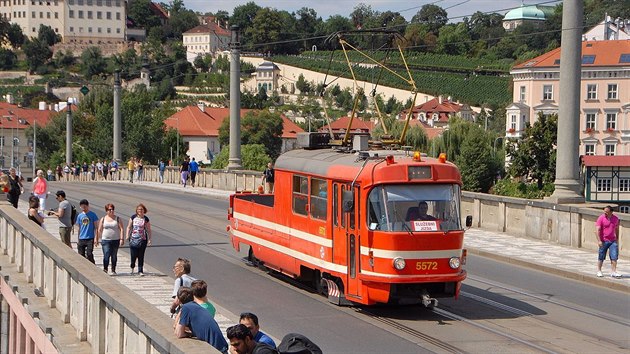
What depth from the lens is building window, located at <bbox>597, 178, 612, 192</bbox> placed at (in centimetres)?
8719

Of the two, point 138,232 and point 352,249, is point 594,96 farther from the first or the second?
point 352,249

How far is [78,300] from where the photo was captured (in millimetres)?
13930

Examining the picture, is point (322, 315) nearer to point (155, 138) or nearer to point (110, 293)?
point (110, 293)

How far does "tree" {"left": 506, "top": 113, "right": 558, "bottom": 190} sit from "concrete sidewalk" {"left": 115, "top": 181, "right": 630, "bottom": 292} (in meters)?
48.2

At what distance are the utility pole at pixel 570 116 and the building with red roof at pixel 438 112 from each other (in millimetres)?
132621

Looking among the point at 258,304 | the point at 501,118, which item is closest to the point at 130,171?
the point at 258,304

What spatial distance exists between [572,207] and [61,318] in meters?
15.7

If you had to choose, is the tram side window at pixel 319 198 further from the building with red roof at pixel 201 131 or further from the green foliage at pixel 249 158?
the building with red roof at pixel 201 131

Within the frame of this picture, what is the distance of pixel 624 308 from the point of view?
19062 millimetres

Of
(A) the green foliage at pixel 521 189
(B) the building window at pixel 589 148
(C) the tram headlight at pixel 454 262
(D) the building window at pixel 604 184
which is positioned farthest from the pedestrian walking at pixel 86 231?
(B) the building window at pixel 589 148

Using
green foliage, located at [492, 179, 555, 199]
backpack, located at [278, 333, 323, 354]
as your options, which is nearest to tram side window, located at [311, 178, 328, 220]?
backpack, located at [278, 333, 323, 354]

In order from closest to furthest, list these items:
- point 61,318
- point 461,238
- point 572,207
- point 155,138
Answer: point 61,318 → point 461,238 → point 572,207 → point 155,138

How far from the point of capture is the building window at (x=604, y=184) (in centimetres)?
8719

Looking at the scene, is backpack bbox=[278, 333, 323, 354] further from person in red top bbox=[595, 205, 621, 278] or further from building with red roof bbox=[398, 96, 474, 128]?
building with red roof bbox=[398, 96, 474, 128]
